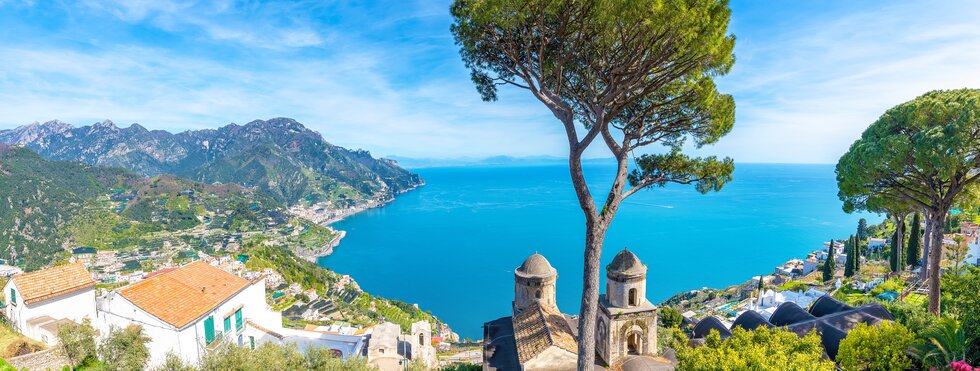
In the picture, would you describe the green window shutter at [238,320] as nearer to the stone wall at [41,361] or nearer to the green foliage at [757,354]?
the stone wall at [41,361]

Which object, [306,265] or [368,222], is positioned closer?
[306,265]

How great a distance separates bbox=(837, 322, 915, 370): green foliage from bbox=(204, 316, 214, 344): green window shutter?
64.8 feet

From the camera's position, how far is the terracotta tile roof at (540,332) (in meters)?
13.3

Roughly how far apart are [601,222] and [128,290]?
54.3 ft

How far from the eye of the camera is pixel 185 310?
1491 cm

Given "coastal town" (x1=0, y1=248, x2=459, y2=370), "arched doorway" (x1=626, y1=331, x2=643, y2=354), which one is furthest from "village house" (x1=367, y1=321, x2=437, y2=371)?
"arched doorway" (x1=626, y1=331, x2=643, y2=354)

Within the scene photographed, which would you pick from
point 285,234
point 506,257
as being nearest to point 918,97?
point 506,257

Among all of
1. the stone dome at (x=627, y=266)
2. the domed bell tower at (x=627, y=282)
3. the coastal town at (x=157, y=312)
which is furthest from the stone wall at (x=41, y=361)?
the stone dome at (x=627, y=266)

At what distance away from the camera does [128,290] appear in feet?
47.9

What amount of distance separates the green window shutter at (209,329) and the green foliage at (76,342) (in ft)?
12.3

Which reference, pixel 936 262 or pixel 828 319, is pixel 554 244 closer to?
pixel 828 319

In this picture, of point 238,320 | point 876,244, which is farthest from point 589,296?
point 876,244

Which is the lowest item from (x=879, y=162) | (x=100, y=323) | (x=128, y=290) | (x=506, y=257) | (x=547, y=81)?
(x=506, y=257)

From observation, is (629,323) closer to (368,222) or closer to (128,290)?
(128,290)
